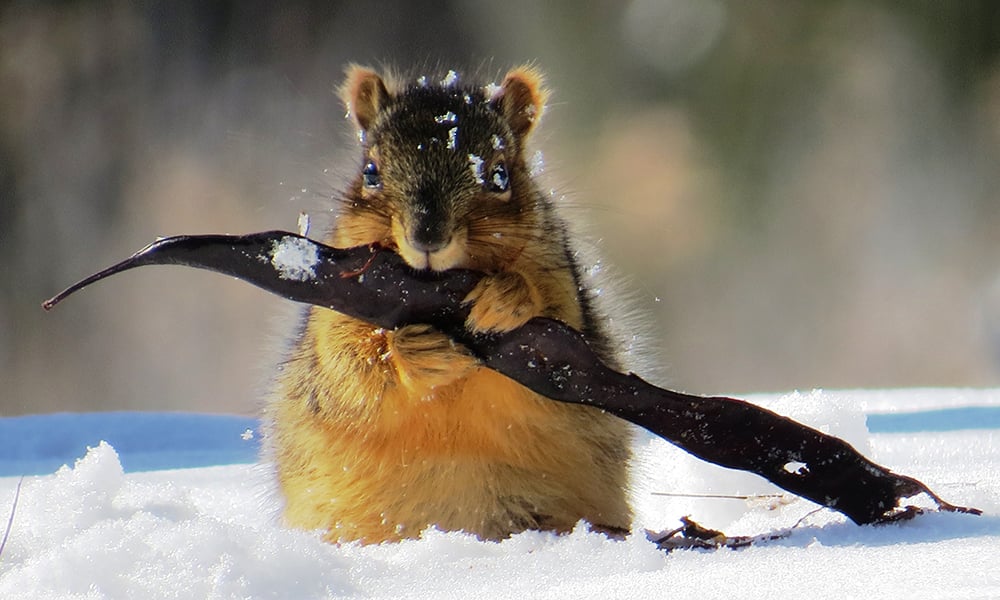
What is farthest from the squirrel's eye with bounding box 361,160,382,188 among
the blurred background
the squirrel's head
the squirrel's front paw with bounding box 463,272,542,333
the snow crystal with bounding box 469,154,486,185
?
the blurred background

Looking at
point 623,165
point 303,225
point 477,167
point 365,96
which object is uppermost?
point 623,165

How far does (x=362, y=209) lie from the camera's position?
4.50 feet

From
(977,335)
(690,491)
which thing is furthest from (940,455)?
(977,335)

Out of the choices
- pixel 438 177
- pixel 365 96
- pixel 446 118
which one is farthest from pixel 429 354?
pixel 365 96

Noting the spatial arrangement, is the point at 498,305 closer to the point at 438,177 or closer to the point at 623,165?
the point at 438,177

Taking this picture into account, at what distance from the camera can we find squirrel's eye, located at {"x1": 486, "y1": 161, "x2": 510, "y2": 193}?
137 centimetres

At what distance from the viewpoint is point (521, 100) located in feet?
5.42

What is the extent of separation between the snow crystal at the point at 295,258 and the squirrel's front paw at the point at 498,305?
0.53 feet

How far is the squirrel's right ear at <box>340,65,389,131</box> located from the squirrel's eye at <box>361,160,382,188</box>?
166 mm

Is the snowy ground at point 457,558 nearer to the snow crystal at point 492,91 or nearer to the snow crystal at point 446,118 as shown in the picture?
the snow crystal at point 446,118

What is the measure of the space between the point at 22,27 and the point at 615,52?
2.85 metres

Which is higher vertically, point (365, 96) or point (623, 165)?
point (623, 165)

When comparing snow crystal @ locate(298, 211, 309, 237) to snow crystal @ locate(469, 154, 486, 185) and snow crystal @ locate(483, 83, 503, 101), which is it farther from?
snow crystal @ locate(483, 83, 503, 101)

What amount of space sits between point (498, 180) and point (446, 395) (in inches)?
10.3
